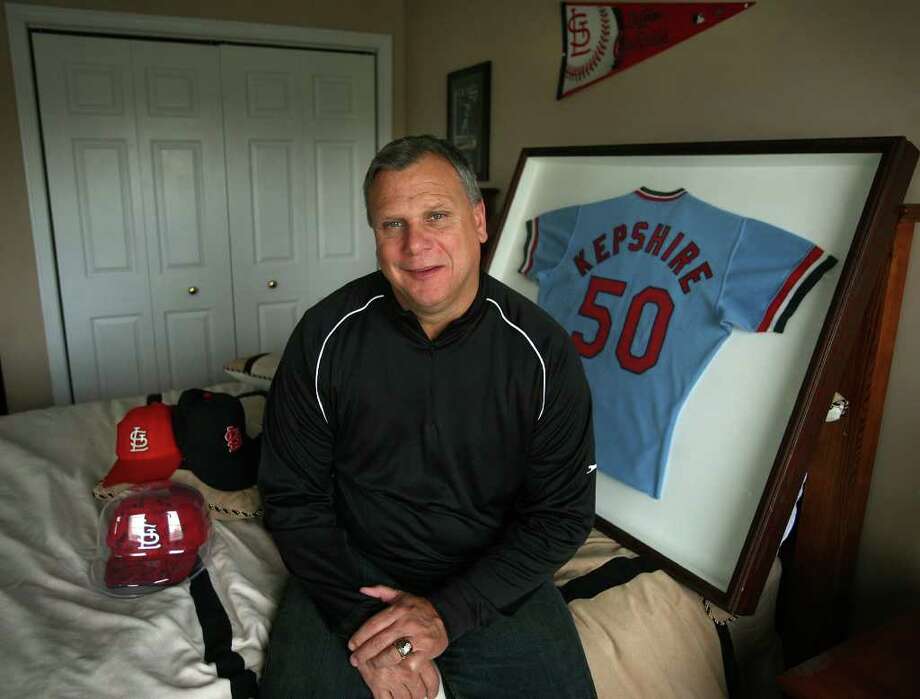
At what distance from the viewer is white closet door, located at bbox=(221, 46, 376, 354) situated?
10.3 feet

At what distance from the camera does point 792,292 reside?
1.28 metres

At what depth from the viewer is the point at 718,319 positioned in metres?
1.39

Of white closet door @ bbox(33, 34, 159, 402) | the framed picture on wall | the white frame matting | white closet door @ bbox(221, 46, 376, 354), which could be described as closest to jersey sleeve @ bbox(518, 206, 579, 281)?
the white frame matting

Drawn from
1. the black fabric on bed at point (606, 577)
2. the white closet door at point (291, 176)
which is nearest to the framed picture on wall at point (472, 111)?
the white closet door at point (291, 176)

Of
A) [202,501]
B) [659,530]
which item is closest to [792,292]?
[659,530]

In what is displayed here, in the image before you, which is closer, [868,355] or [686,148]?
[868,355]

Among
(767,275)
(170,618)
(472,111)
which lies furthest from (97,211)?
(767,275)

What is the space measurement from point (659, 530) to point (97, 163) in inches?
109

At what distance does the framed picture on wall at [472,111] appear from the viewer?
259 cm

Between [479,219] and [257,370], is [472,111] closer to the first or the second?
[257,370]

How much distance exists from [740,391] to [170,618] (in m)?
1.12

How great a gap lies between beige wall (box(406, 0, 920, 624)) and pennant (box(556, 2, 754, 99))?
0.03 metres

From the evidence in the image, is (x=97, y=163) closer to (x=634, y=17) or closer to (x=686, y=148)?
(x=634, y=17)

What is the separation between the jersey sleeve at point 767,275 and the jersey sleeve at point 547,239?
506mm
